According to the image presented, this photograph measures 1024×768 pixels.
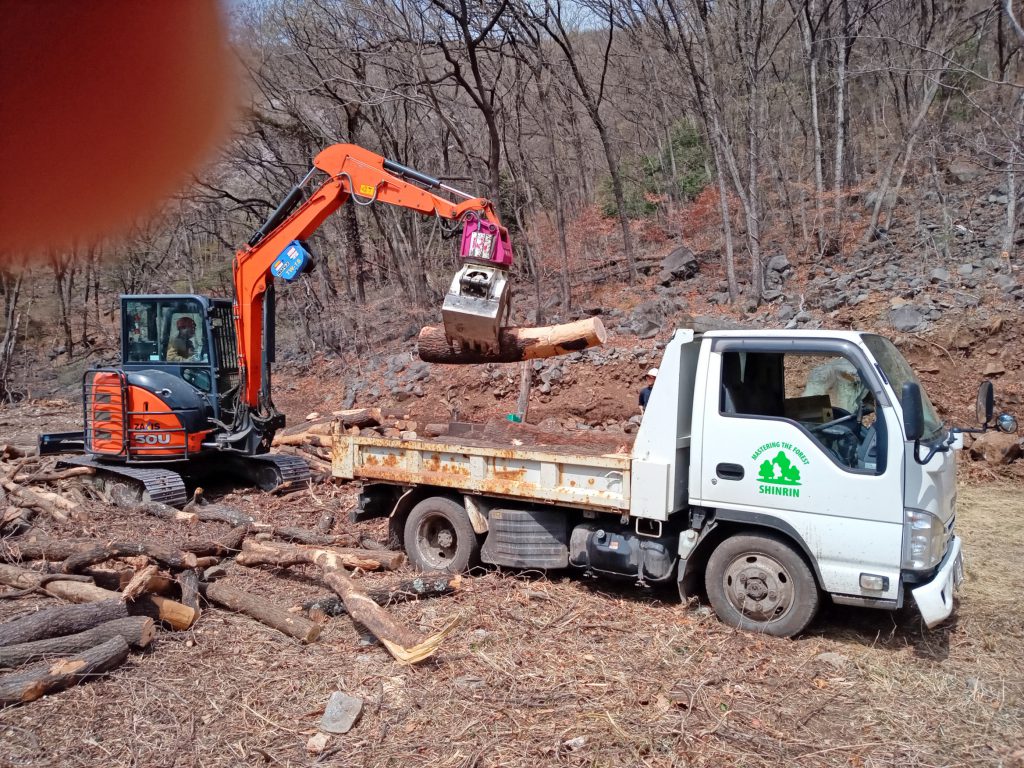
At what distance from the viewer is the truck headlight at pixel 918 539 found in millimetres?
5023

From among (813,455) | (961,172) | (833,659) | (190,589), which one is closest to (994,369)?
(813,455)

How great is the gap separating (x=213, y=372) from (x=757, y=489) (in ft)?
25.1

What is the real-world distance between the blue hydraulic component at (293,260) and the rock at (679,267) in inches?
526

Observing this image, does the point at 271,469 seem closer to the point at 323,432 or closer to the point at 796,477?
the point at 323,432

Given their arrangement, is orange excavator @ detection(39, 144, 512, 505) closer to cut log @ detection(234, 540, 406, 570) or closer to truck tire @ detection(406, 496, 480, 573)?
cut log @ detection(234, 540, 406, 570)

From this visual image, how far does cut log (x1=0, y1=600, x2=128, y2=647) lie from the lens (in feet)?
16.2

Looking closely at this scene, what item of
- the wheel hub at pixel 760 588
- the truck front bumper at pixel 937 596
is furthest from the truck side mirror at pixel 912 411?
the wheel hub at pixel 760 588

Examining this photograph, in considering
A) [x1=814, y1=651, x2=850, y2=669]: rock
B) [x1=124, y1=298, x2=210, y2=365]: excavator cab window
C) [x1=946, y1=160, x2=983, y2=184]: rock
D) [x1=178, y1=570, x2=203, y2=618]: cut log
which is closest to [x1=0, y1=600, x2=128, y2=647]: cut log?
[x1=178, y1=570, x2=203, y2=618]: cut log

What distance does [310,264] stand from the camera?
989 cm

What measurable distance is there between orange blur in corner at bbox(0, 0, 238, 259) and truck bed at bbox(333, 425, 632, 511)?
444 centimetres

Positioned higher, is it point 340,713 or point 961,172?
point 961,172

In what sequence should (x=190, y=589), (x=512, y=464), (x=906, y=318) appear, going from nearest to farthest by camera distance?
1. (x=190, y=589)
2. (x=512, y=464)
3. (x=906, y=318)

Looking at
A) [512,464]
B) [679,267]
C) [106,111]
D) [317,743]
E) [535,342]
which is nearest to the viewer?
[106,111]

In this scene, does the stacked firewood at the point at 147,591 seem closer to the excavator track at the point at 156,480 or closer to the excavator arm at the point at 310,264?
the excavator track at the point at 156,480
